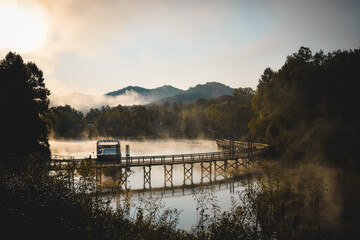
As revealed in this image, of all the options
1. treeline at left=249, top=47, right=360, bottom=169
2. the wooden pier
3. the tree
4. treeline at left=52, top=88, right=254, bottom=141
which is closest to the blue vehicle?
the wooden pier

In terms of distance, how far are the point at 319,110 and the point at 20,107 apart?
3733cm

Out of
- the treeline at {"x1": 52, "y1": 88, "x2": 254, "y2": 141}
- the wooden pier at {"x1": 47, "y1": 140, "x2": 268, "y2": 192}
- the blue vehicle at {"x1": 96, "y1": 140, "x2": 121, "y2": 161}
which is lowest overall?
the wooden pier at {"x1": 47, "y1": 140, "x2": 268, "y2": 192}

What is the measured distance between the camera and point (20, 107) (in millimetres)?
35219

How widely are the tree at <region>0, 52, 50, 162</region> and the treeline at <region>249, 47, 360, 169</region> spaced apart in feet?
107

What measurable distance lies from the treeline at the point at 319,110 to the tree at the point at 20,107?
32525 millimetres

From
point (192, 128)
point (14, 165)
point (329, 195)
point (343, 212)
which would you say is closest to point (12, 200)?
point (14, 165)

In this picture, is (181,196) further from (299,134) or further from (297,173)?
(299,134)

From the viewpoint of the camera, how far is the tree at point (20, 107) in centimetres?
3142

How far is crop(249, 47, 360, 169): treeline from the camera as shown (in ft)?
115

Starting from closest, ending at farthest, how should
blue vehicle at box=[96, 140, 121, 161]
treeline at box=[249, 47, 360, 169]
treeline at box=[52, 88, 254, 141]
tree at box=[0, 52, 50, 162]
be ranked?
tree at box=[0, 52, 50, 162]
treeline at box=[249, 47, 360, 169]
blue vehicle at box=[96, 140, 121, 161]
treeline at box=[52, 88, 254, 141]

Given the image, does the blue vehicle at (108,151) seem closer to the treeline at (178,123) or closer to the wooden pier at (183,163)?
the wooden pier at (183,163)

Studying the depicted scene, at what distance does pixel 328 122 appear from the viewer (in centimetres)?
3712

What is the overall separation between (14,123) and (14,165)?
1210 cm

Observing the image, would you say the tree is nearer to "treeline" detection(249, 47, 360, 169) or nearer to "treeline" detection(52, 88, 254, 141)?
"treeline" detection(249, 47, 360, 169)
